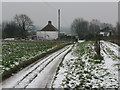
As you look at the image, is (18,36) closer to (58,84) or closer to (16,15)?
(16,15)

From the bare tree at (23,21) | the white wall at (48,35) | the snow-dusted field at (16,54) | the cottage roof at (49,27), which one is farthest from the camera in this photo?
the bare tree at (23,21)

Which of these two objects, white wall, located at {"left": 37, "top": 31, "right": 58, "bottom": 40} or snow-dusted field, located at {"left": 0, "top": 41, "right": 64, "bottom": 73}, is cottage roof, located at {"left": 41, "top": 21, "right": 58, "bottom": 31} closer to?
white wall, located at {"left": 37, "top": 31, "right": 58, "bottom": 40}

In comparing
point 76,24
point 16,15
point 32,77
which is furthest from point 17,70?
point 76,24

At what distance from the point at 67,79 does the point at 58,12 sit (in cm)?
4978

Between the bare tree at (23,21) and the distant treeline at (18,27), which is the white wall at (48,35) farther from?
the bare tree at (23,21)

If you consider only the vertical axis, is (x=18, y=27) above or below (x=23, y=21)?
below

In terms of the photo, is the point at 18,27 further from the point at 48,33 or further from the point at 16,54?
the point at 16,54

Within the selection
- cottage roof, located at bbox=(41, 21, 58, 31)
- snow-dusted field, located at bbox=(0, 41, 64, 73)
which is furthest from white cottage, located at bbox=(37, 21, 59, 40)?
snow-dusted field, located at bbox=(0, 41, 64, 73)

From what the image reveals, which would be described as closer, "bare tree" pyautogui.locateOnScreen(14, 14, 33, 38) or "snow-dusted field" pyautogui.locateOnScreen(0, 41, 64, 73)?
"snow-dusted field" pyautogui.locateOnScreen(0, 41, 64, 73)

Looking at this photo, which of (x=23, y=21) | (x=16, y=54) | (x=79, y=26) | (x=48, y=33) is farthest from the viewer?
(x=79, y=26)

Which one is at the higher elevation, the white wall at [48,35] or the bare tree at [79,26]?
the bare tree at [79,26]

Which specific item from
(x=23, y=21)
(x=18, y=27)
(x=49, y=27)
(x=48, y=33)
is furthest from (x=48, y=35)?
(x=23, y=21)

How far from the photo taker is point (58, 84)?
9602 mm

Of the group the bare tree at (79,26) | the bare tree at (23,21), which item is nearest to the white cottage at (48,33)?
the bare tree at (23,21)
